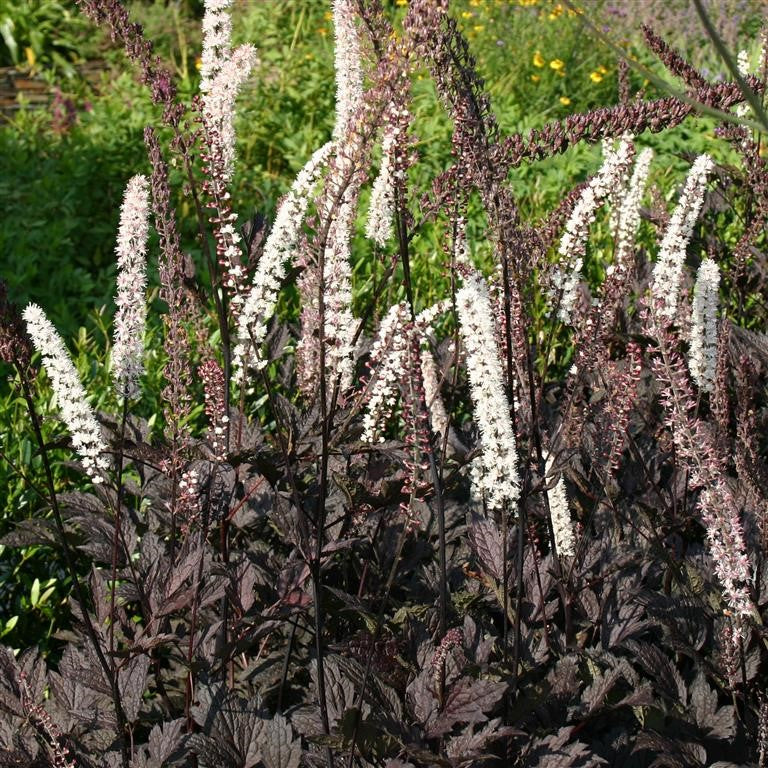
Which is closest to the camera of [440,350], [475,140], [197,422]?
[475,140]

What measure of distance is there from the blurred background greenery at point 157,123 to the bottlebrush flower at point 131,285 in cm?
126

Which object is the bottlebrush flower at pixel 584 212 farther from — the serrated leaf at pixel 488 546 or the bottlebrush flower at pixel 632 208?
the bottlebrush flower at pixel 632 208

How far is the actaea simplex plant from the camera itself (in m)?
2.15

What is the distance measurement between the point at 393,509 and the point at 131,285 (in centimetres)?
118

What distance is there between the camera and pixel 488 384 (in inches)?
81.5

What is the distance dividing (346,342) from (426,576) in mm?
791

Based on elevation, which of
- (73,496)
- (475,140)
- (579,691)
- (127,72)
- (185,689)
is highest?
(127,72)

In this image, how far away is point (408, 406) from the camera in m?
2.22

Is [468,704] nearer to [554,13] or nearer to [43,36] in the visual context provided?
[43,36]

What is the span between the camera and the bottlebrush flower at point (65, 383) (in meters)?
2.25

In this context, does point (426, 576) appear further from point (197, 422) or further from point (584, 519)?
point (197, 422)

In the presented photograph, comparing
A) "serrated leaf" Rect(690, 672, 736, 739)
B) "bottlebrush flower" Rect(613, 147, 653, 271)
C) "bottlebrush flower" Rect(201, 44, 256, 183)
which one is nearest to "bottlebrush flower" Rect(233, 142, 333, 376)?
"bottlebrush flower" Rect(201, 44, 256, 183)

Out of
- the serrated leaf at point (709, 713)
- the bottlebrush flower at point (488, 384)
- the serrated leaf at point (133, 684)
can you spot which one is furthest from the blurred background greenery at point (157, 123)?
the serrated leaf at point (709, 713)

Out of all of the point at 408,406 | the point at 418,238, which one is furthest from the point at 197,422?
the point at 408,406
